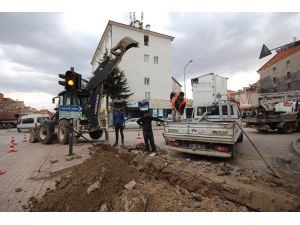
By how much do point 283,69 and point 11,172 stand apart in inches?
1861

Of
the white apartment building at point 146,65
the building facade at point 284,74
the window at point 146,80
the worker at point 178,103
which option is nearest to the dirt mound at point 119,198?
the worker at point 178,103

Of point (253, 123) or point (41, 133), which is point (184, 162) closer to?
point (41, 133)

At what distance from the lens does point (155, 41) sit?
1200 inches

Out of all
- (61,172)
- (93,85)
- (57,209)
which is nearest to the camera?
(57,209)

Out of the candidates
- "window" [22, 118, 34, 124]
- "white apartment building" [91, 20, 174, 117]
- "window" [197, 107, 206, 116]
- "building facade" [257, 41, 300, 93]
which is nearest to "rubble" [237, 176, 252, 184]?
"window" [197, 107, 206, 116]

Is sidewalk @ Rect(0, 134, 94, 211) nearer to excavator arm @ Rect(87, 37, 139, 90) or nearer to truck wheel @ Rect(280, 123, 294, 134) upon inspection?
excavator arm @ Rect(87, 37, 139, 90)

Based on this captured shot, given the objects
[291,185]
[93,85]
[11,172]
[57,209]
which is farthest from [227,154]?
[93,85]

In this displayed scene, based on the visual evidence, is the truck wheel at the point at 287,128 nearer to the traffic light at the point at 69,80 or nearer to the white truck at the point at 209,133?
the white truck at the point at 209,133

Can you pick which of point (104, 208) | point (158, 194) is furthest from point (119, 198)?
point (158, 194)

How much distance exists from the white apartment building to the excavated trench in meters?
23.6

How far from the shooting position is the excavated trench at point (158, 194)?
9.05 feet

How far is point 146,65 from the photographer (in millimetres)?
29125

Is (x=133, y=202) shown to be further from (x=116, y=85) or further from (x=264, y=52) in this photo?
(x=116, y=85)

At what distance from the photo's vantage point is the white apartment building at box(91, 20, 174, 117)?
27.5 meters
